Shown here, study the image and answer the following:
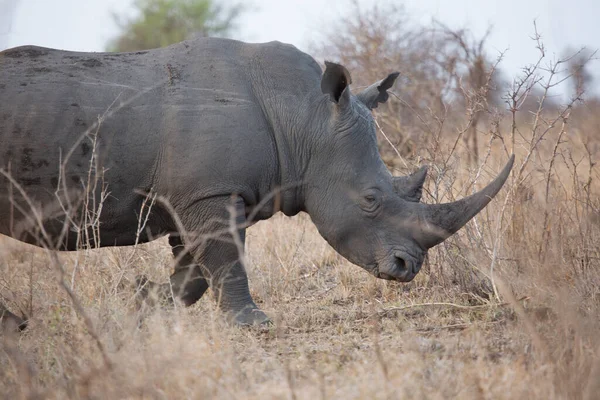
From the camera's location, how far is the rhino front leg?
5.79 m

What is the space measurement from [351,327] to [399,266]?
549 mm

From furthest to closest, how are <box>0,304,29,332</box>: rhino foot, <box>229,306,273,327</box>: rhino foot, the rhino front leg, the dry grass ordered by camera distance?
<box>229,306,273,327</box>: rhino foot
the rhino front leg
<box>0,304,29,332</box>: rhino foot
the dry grass

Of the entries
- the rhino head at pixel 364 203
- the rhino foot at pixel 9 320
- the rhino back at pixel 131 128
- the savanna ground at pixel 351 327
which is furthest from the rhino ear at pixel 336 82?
the rhino foot at pixel 9 320

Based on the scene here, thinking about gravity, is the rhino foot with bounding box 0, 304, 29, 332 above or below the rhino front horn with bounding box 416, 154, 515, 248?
below

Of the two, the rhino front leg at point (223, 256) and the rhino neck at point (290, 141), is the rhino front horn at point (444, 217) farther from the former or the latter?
the rhino front leg at point (223, 256)

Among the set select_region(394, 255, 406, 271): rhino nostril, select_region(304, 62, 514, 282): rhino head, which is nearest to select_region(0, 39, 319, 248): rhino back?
select_region(304, 62, 514, 282): rhino head

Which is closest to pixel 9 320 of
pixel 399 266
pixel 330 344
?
pixel 330 344

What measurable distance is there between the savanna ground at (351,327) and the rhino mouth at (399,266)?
304mm

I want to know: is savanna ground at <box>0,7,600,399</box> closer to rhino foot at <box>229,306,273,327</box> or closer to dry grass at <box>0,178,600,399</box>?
dry grass at <box>0,178,600,399</box>

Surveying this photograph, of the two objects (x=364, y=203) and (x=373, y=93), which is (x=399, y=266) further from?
(x=373, y=93)

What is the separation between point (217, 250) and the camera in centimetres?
593

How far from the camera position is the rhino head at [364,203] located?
5.95m

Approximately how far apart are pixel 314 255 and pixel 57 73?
338 centimetres

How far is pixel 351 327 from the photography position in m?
5.80
